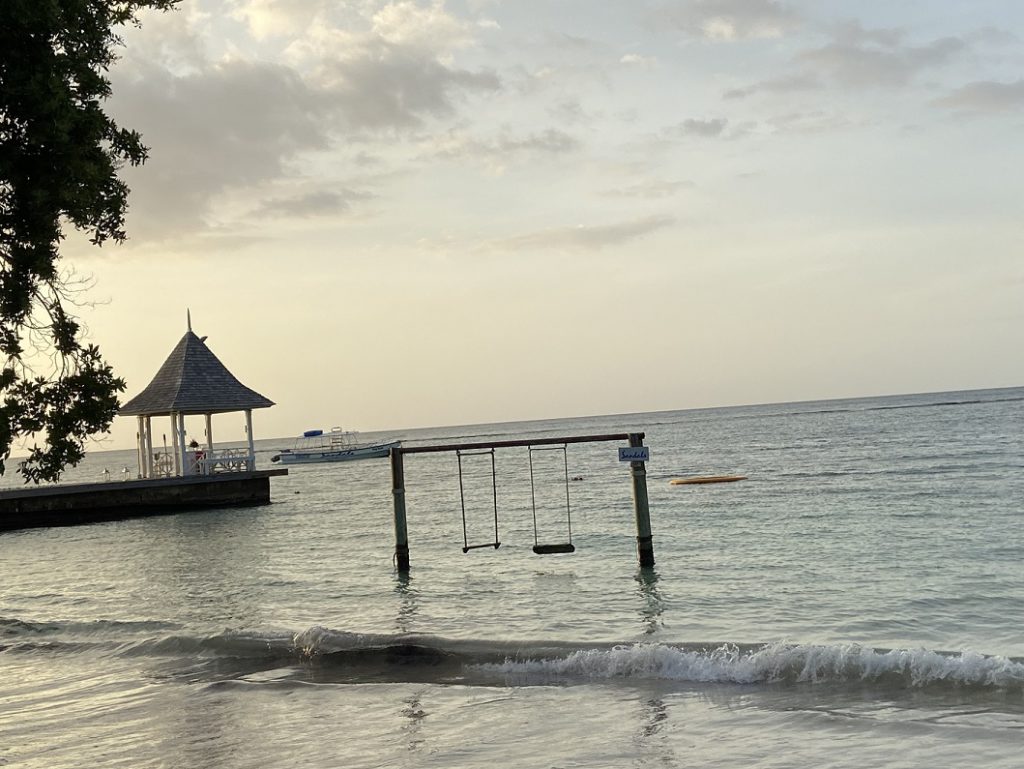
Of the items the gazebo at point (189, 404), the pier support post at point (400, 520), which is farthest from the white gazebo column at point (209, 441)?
the pier support post at point (400, 520)

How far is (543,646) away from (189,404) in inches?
1193

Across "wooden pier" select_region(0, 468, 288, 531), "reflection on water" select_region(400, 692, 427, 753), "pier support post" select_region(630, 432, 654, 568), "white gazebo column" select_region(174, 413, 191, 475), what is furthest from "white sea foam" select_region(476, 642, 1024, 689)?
"white gazebo column" select_region(174, 413, 191, 475)

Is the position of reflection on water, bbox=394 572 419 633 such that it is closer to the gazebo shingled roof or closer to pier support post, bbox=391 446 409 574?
pier support post, bbox=391 446 409 574

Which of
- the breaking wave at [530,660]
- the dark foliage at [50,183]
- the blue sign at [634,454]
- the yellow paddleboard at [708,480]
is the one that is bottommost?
the yellow paddleboard at [708,480]

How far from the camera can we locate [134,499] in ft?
122

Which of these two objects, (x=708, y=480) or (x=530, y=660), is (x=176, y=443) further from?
(x=530, y=660)

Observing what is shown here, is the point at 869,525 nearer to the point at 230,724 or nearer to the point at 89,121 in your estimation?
the point at 230,724

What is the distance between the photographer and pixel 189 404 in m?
38.7

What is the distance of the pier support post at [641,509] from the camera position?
57.8 ft

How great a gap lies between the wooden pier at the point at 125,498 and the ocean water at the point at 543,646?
7940 mm

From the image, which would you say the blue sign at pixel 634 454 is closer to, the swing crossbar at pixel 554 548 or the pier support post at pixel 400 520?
the swing crossbar at pixel 554 548

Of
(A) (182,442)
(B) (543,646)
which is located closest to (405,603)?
(B) (543,646)

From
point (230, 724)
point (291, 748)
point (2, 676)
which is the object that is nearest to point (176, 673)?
point (2, 676)

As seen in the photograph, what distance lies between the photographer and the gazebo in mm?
39062
